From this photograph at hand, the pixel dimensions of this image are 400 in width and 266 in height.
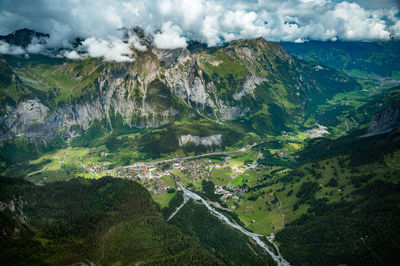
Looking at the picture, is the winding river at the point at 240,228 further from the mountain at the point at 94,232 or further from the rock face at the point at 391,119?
the rock face at the point at 391,119

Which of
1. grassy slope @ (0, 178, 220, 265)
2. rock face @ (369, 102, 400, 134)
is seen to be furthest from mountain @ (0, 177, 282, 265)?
rock face @ (369, 102, 400, 134)

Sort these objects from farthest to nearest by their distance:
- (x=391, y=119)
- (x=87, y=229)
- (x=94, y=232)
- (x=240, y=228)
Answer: (x=391, y=119)
(x=240, y=228)
(x=87, y=229)
(x=94, y=232)

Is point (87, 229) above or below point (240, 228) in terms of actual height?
above

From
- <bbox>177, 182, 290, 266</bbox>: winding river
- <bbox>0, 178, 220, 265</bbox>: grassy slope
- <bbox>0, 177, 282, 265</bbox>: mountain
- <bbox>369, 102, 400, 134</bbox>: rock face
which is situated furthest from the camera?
<bbox>369, 102, 400, 134</bbox>: rock face

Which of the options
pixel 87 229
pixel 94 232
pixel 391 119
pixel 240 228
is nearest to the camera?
pixel 94 232

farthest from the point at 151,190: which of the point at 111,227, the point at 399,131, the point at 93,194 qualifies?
the point at 399,131

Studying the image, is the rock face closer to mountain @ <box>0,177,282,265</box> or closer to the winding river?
the winding river

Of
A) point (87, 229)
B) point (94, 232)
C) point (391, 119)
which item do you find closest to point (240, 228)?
point (94, 232)

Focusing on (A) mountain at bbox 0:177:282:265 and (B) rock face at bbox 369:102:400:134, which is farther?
(B) rock face at bbox 369:102:400:134

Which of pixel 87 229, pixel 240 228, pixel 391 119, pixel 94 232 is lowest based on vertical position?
pixel 240 228

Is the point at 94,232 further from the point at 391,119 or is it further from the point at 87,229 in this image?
the point at 391,119

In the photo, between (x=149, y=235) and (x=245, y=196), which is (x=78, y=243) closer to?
(x=149, y=235)
